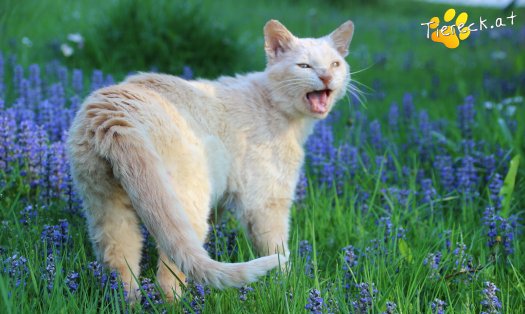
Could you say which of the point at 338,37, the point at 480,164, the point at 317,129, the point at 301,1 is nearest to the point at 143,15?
the point at 317,129

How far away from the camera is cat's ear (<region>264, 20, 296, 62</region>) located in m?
3.73

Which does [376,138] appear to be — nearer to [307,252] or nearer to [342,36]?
[342,36]

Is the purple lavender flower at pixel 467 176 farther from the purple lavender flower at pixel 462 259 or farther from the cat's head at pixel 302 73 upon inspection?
the cat's head at pixel 302 73

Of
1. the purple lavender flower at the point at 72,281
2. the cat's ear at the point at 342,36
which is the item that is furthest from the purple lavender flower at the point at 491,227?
the purple lavender flower at the point at 72,281

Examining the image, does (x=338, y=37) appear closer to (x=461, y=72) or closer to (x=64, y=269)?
(x=64, y=269)

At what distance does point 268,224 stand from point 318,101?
0.79 metres

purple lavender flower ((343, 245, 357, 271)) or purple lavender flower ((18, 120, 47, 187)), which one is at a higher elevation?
purple lavender flower ((18, 120, 47, 187))

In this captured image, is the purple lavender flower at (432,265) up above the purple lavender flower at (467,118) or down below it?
below

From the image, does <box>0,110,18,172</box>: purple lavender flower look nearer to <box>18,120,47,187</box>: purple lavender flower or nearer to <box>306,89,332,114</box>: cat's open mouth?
<box>18,120,47,187</box>: purple lavender flower

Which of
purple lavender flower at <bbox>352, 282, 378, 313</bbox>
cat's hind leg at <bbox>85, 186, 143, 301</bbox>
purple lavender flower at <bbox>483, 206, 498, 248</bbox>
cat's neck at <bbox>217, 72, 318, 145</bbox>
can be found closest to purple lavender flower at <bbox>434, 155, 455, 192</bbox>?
purple lavender flower at <bbox>483, 206, 498, 248</bbox>

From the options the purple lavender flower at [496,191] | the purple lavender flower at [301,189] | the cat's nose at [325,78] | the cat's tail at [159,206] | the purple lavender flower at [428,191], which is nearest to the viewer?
the cat's tail at [159,206]

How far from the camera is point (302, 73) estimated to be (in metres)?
3.58

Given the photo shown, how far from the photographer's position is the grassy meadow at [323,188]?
277cm

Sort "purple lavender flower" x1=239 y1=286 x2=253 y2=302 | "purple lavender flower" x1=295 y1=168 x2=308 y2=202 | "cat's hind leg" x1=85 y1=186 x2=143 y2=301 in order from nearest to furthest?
"purple lavender flower" x1=239 y1=286 x2=253 y2=302 → "cat's hind leg" x1=85 y1=186 x2=143 y2=301 → "purple lavender flower" x1=295 y1=168 x2=308 y2=202
